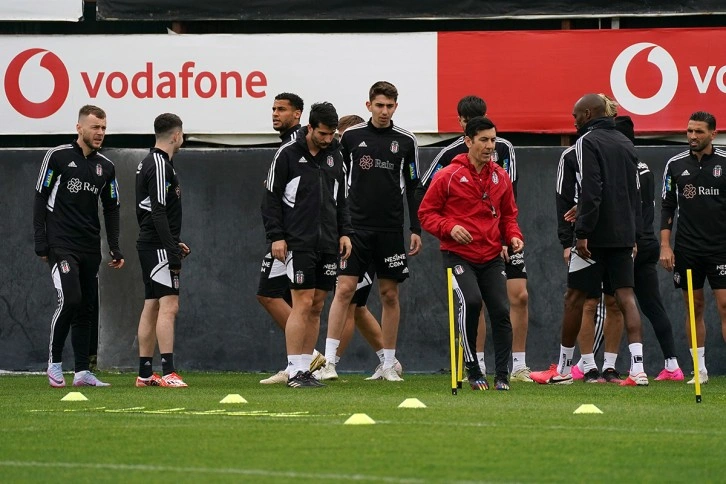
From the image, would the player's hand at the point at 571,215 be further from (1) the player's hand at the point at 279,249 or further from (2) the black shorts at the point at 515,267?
(1) the player's hand at the point at 279,249

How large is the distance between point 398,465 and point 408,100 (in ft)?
28.5

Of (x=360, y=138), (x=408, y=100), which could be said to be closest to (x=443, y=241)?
(x=360, y=138)

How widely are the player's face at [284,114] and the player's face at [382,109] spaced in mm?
672

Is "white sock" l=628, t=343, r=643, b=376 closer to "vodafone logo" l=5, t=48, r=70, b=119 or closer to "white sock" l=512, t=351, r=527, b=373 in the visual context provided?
"white sock" l=512, t=351, r=527, b=373

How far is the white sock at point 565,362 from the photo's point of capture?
11.9 m

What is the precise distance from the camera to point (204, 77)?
47.9 ft

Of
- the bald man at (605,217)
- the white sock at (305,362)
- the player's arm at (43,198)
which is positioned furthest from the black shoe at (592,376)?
the player's arm at (43,198)

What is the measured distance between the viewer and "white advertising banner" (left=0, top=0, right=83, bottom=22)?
48.4ft

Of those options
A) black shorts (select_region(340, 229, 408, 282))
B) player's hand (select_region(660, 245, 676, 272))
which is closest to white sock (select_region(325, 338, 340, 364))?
black shorts (select_region(340, 229, 408, 282))

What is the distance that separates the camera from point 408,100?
14430mm

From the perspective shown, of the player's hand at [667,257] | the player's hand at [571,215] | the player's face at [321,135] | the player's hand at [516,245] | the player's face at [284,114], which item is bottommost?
the player's hand at [667,257]

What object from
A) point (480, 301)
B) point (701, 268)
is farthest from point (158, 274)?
point (701, 268)

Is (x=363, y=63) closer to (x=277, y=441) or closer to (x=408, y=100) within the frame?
(x=408, y=100)

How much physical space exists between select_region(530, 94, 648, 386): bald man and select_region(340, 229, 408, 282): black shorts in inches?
59.6
